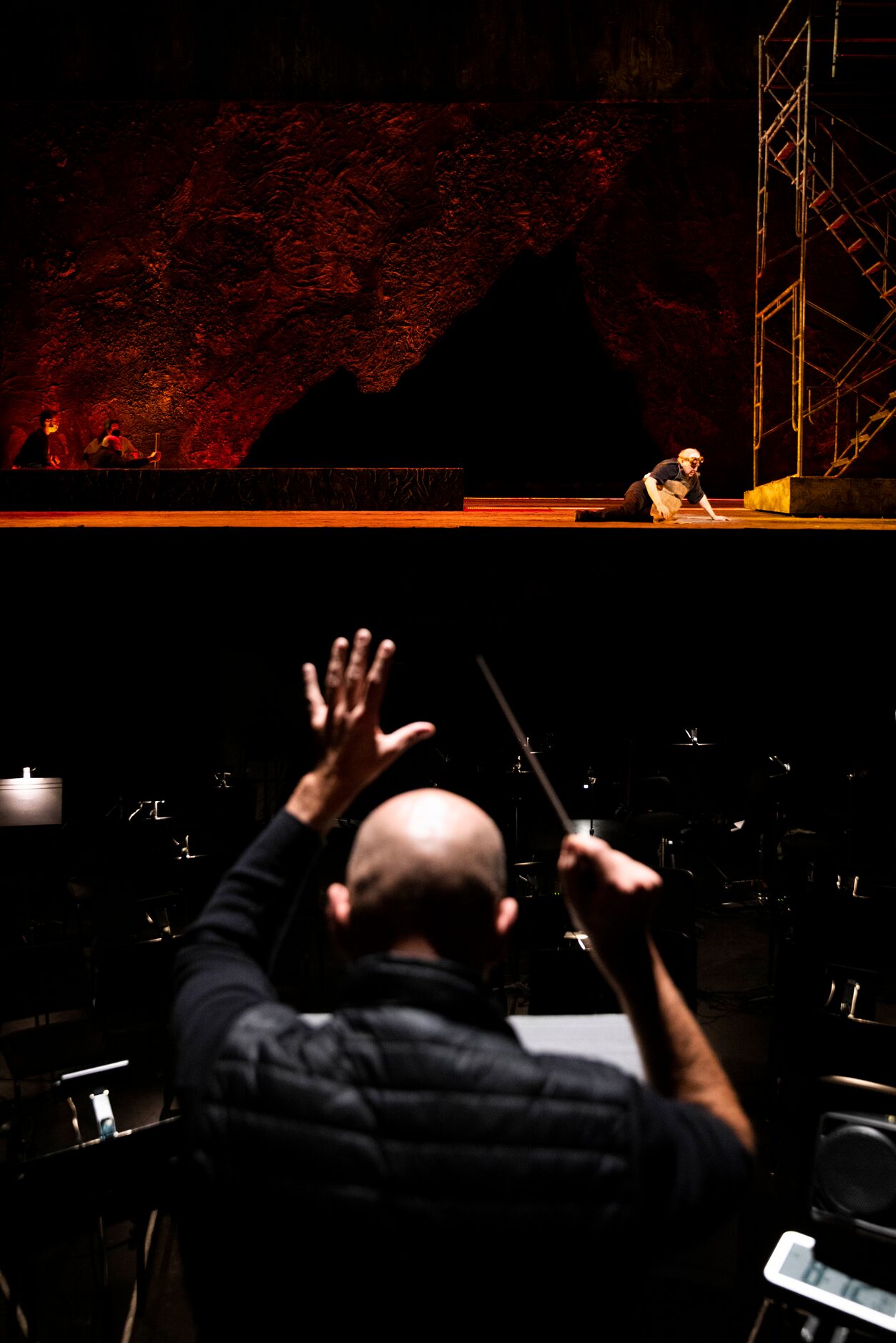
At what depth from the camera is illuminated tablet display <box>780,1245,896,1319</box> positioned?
2.44 m

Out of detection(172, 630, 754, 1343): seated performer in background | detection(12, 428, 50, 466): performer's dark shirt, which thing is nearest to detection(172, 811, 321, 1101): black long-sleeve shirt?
detection(172, 630, 754, 1343): seated performer in background

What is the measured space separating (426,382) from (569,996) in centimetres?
972

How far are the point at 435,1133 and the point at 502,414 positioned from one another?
1202 centimetres

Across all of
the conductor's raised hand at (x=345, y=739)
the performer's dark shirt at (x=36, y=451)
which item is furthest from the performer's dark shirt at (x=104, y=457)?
the conductor's raised hand at (x=345, y=739)

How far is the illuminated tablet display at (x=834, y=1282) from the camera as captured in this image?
2439 mm

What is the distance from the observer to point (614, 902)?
A: 3.56 ft

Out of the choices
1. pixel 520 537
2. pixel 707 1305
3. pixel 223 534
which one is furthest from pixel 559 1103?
pixel 223 534

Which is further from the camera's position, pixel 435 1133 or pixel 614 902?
pixel 614 902

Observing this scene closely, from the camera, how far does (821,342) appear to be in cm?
1186

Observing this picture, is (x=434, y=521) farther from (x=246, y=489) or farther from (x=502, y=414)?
(x=502, y=414)

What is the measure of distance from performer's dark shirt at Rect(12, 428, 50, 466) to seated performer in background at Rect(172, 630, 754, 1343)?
35.3ft

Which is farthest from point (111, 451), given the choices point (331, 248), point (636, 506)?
point (636, 506)

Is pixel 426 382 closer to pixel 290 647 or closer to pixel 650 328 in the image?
pixel 650 328

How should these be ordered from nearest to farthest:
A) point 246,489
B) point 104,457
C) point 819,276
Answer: point 246,489, point 104,457, point 819,276
